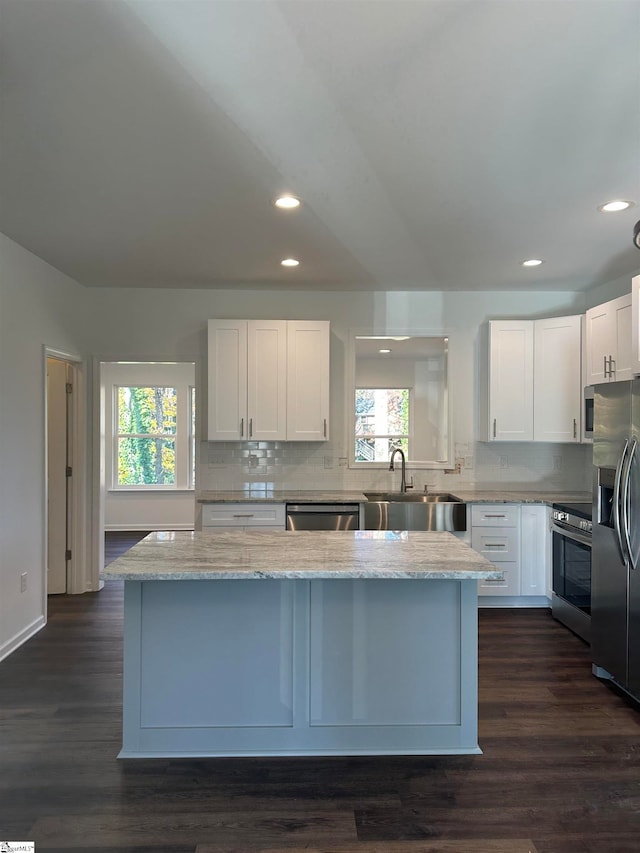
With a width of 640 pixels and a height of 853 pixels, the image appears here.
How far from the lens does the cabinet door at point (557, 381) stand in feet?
15.5

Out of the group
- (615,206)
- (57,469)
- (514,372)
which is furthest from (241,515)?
(615,206)

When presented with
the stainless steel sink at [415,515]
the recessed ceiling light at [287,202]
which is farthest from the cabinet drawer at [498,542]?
the recessed ceiling light at [287,202]

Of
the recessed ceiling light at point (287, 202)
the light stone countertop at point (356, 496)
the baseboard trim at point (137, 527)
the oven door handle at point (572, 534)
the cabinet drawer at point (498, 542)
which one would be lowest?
the baseboard trim at point (137, 527)

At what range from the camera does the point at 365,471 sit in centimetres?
513

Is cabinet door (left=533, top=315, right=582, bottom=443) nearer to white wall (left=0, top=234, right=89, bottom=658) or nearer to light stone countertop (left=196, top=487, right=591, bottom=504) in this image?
light stone countertop (left=196, top=487, right=591, bottom=504)

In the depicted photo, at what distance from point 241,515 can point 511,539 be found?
215 centimetres

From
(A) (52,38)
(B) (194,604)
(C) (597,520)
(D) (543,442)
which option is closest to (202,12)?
(A) (52,38)

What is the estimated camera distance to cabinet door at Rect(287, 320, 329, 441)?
15.6 ft

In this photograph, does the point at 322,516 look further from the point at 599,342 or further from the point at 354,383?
the point at 599,342

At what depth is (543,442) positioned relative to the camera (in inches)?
197

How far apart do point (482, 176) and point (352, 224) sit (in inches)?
34.6

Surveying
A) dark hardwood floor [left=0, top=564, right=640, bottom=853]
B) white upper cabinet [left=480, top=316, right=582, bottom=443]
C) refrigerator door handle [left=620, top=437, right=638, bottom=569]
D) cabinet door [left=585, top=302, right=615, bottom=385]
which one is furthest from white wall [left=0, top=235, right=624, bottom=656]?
dark hardwood floor [left=0, top=564, right=640, bottom=853]

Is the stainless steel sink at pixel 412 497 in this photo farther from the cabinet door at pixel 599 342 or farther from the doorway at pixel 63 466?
the doorway at pixel 63 466

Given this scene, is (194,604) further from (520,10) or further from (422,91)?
(520,10)
